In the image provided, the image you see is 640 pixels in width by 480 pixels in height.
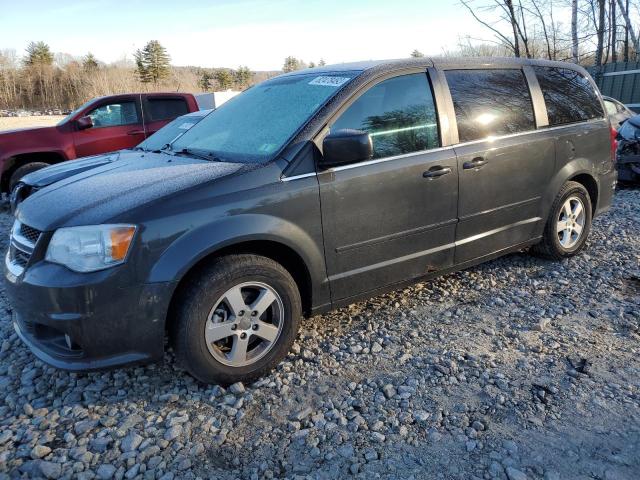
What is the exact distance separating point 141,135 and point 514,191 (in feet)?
22.8

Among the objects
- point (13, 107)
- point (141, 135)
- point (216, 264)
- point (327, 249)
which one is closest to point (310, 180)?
point (327, 249)

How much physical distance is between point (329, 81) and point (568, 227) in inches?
107

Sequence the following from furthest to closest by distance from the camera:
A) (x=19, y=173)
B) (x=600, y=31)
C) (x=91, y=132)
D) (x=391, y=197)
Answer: (x=600, y=31), (x=91, y=132), (x=19, y=173), (x=391, y=197)

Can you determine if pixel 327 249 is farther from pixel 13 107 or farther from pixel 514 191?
pixel 13 107

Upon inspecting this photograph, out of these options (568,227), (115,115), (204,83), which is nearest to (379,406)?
(568,227)

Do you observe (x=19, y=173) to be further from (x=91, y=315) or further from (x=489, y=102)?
(x=489, y=102)

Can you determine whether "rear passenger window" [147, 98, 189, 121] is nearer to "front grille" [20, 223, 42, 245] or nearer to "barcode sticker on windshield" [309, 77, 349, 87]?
"barcode sticker on windshield" [309, 77, 349, 87]

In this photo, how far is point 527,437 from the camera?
235 centimetres

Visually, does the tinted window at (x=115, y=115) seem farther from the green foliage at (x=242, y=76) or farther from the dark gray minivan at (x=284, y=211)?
the green foliage at (x=242, y=76)

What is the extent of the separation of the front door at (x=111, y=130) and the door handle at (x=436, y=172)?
6661 mm

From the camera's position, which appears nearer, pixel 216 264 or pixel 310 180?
pixel 216 264

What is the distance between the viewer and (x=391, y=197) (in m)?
3.24

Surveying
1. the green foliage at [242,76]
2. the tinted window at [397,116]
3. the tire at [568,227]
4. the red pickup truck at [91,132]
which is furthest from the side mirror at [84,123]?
the green foliage at [242,76]

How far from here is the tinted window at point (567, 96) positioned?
4.27 m
